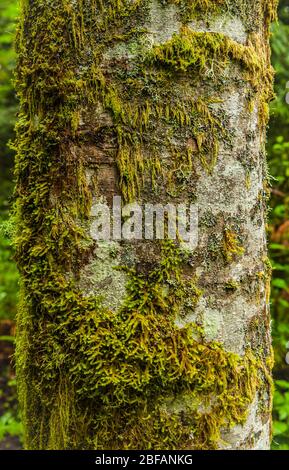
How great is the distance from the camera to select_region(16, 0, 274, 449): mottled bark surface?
144 centimetres

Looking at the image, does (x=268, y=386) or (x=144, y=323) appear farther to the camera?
(x=268, y=386)

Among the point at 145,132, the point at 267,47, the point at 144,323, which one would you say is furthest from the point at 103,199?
the point at 267,47

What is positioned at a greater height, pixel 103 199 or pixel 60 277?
pixel 103 199

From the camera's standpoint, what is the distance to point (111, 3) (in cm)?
144

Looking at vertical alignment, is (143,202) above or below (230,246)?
above

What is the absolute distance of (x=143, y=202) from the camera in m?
1.45

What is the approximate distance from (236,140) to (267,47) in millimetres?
460

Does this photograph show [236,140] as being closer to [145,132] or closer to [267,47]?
[145,132]

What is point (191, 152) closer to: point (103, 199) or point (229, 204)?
point (229, 204)

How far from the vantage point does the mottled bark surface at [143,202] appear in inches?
56.7

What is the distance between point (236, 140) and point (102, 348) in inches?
31.3
